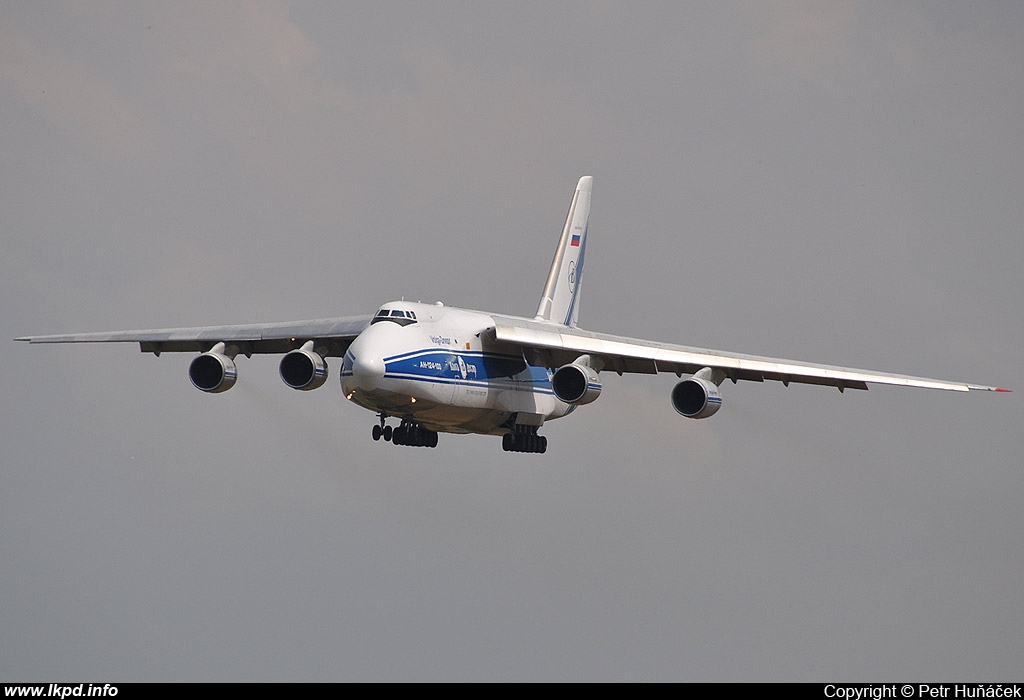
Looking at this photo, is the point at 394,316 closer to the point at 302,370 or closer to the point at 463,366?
the point at 463,366

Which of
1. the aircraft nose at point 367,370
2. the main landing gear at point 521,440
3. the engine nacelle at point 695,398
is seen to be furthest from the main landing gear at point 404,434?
the engine nacelle at point 695,398

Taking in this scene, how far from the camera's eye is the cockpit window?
35.8 metres

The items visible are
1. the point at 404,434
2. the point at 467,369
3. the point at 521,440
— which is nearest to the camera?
the point at 467,369

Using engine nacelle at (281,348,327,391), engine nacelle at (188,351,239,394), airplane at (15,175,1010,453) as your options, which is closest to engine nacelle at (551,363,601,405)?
airplane at (15,175,1010,453)

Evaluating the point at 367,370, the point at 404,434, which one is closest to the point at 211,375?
the point at 404,434

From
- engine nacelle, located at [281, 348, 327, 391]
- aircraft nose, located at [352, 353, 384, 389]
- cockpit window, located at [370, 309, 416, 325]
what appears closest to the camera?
aircraft nose, located at [352, 353, 384, 389]

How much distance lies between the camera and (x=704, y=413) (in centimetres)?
3588

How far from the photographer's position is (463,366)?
3656cm

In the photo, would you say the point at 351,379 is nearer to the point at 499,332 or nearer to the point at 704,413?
the point at 499,332

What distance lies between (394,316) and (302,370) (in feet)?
6.95

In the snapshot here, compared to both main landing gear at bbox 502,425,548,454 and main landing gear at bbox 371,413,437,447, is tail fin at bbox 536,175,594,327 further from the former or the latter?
main landing gear at bbox 371,413,437,447

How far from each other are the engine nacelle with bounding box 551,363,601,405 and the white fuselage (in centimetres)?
132
